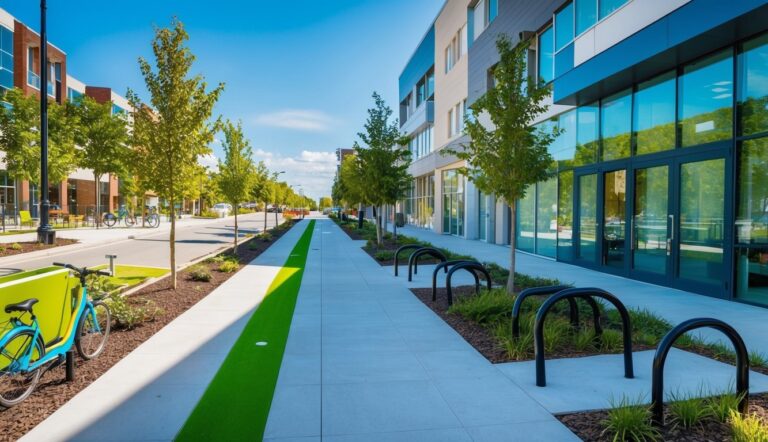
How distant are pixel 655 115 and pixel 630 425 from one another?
955 centimetres

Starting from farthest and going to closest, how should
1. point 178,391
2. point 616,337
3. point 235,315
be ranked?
point 235,315 < point 616,337 < point 178,391

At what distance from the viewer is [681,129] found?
10.6 meters

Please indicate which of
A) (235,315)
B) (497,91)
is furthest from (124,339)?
(497,91)

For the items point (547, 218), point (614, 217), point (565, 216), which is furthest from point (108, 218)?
point (614, 217)

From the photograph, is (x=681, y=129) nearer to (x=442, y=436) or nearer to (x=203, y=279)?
(x=442, y=436)

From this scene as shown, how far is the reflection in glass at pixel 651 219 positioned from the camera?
11.0 metres

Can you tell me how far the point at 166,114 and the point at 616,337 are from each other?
839 centimetres

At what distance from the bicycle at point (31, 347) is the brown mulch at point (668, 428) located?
4.54 metres

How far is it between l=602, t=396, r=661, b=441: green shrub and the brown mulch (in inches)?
2.3

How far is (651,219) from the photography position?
1143 centimetres

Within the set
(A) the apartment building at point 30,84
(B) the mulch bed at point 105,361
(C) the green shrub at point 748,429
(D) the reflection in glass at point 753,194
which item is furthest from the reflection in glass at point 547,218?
(A) the apartment building at point 30,84

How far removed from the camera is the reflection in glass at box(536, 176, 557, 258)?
16.3m

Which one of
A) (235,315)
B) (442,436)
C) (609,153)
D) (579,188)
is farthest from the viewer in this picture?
(579,188)

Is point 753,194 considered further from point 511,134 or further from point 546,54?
point 546,54
